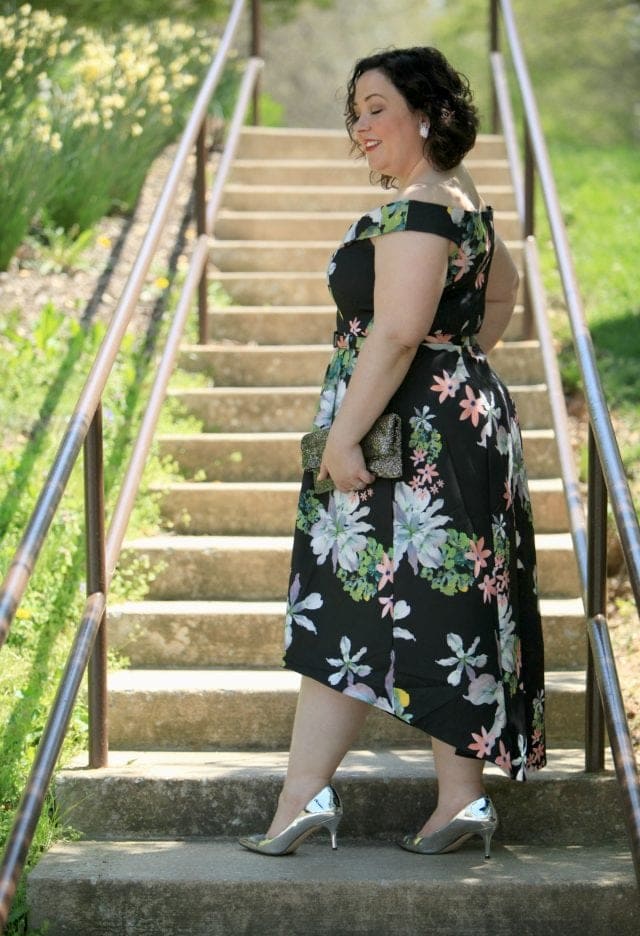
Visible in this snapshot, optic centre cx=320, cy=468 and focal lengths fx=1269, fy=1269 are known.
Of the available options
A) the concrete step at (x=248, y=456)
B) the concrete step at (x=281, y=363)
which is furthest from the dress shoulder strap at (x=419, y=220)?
the concrete step at (x=281, y=363)

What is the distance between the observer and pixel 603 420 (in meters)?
2.79

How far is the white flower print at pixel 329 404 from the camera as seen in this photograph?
112 inches

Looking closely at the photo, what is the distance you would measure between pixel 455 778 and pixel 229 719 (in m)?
0.81

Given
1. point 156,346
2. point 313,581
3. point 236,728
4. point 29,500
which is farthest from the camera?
point 156,346

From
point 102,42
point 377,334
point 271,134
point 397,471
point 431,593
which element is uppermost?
point 102,42

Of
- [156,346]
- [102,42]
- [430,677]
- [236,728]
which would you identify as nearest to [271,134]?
[102,42]

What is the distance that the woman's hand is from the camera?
272cm

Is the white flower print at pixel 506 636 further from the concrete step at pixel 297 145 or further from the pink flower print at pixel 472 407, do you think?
the concrete step at pixel 297 145

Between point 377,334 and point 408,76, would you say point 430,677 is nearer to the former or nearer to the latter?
point 377,334

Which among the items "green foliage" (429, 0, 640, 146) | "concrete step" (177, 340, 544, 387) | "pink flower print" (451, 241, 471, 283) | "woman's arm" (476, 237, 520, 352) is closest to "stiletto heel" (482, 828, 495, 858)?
"woman's arm" (476, 237, 520, 352)

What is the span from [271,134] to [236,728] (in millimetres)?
4264

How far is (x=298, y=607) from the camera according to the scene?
2830 millimetres

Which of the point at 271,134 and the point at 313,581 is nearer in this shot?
the point at 313,581

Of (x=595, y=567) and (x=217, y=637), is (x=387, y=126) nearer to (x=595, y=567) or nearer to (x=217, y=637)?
(x=595, y=567)
